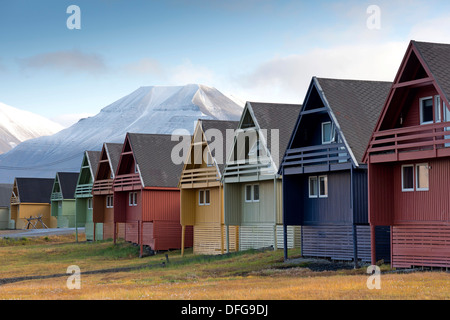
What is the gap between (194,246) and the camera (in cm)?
5341

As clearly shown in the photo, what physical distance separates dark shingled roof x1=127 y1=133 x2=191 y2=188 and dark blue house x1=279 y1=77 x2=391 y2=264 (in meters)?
18.0

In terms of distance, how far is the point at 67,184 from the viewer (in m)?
88.6

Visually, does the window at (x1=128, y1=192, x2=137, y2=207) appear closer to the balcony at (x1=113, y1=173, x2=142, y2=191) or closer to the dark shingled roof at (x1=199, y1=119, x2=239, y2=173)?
the balcony at (x1=113, y1=173, x2=142, y2=191)

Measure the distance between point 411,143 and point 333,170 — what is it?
6.43 m

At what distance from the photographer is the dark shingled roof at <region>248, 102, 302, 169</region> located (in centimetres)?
4319

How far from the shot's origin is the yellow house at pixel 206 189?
162 feet

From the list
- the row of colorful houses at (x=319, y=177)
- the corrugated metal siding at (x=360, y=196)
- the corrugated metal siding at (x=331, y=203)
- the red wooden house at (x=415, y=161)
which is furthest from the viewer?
the corrugated metal siding at (x=331, y=203)

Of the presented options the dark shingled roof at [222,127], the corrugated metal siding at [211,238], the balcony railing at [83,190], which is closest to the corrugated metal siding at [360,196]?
the dark shingled roof at [222,127]

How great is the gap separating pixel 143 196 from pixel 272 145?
584 inches

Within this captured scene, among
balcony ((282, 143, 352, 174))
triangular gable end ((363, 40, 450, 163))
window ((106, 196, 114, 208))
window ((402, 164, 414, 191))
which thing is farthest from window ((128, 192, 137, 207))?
window ((402, 164, 414, 191))

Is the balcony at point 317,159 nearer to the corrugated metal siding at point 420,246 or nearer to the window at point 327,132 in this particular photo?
the window at point 327,132

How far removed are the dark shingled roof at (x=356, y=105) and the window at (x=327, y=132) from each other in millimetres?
1353
